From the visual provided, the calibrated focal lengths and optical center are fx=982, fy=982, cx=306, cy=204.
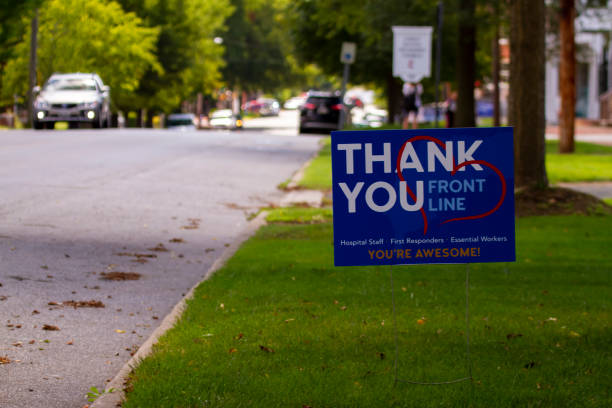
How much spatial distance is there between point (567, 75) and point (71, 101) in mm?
14681

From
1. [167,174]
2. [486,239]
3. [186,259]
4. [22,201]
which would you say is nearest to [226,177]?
[167,174]

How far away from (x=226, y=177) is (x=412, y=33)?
22.8ft

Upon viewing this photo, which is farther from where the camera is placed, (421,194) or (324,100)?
(324,100)

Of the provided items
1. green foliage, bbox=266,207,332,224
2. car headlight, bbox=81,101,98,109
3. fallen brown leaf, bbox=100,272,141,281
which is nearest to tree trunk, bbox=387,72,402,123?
car headlight, bbox=81,101,98,109

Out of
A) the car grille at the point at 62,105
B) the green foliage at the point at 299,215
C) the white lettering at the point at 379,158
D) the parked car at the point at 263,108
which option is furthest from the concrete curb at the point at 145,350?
the parked car at the point at 263,108

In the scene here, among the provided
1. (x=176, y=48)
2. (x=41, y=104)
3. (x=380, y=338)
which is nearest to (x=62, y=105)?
(x=41, y=104)

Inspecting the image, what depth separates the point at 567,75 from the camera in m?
25.9

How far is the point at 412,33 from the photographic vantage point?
22625 mm

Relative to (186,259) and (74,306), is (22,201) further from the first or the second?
(74,306)

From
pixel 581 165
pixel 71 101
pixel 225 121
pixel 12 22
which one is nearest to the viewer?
pixel 581 165

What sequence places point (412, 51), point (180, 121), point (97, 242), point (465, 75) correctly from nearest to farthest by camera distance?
point (97, 242), point (412, 51), point (465, 75), point (180, 121)

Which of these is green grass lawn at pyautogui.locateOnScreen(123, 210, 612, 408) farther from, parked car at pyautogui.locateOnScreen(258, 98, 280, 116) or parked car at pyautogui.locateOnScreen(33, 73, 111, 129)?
parked car at pyautogui.locateOnScreen(258, 98, 280, 116)

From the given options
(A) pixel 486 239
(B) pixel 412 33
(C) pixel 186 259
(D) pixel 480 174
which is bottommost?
(C) pixel 186 259

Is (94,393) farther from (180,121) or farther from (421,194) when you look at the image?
(180,121)
